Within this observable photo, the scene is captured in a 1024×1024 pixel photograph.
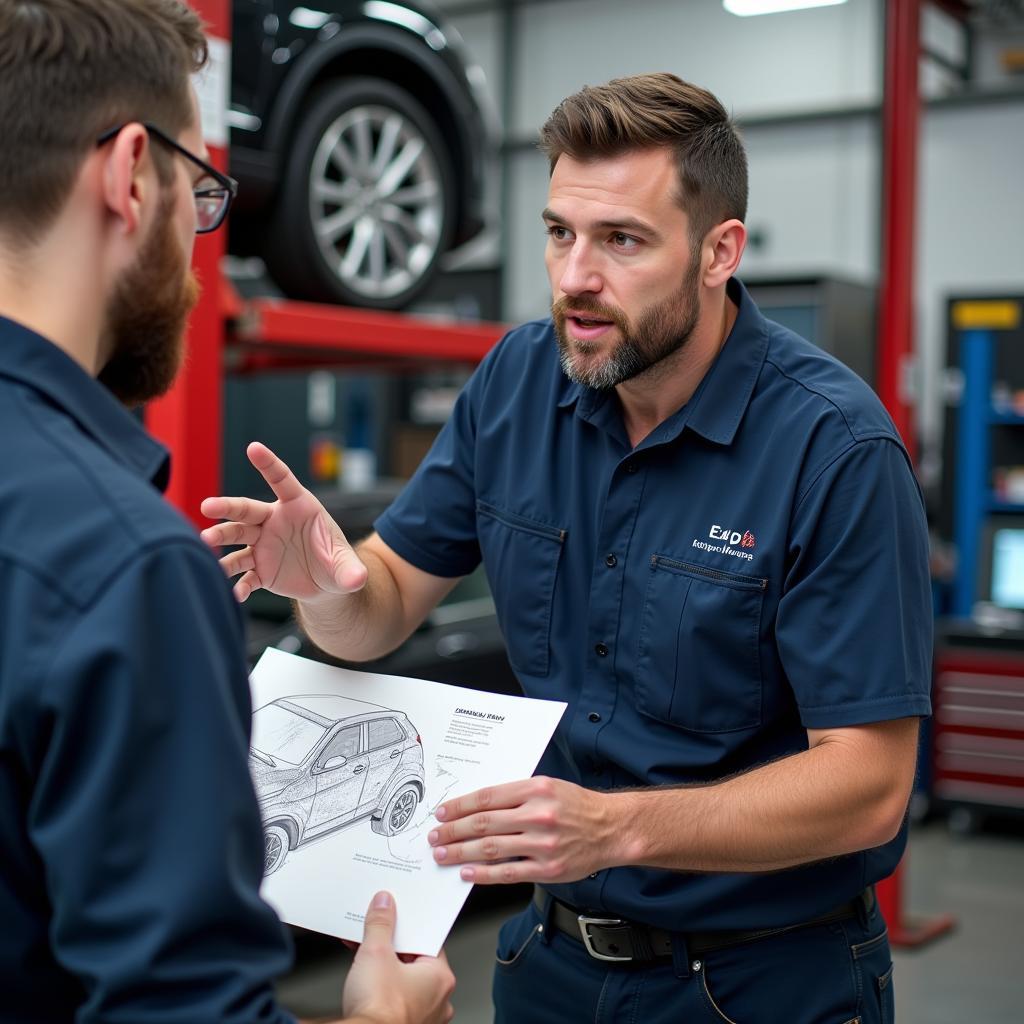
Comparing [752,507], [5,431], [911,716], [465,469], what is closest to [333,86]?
[465,469]

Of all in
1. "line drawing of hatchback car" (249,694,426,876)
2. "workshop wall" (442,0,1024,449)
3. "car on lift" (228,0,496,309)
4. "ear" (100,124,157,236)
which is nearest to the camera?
"ear" (100,124,157,236)

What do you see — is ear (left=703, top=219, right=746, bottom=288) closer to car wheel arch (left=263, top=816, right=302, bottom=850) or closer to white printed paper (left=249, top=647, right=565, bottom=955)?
white printed paper (left=249, top=647, right=565, bottom=955)

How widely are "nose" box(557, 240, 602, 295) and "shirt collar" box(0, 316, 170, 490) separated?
2.77ft

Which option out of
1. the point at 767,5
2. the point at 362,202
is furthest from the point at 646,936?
the point at 767,5

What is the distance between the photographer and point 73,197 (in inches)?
37.4

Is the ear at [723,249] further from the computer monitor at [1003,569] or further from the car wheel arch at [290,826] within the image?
the computer monitor at [1003,569]

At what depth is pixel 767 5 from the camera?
32.9 feet

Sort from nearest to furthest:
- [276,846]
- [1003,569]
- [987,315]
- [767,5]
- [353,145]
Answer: [276,846] < [353,145] < [1003,569] < [987,315] < [767,5]

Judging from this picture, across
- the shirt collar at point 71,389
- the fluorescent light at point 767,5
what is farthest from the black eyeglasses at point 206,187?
the fluorescent light at point 767,5

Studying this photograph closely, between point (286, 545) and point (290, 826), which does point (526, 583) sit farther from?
point (290, 826)

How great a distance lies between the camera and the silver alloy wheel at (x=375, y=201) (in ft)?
12.3

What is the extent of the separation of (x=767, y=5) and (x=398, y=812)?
31.9 feet

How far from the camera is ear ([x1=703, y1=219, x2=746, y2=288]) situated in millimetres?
1765

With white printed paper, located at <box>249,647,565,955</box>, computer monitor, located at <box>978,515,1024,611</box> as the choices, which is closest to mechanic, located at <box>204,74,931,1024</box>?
white printed paper, located at <box>249,647,565,955</box>
